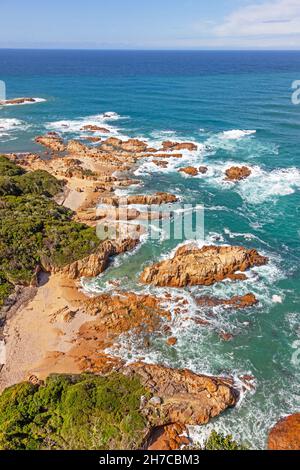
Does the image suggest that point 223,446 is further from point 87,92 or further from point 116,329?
point 87,92

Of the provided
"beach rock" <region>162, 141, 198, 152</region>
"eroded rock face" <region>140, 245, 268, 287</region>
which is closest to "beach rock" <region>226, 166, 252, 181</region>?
"beach rock" <region>162, 141, 198, 152</region>

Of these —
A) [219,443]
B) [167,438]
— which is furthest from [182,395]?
[219,443]

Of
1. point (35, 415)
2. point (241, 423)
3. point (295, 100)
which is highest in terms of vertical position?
point (295, 100)

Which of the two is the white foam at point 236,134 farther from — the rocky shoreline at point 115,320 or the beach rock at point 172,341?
the beach rock at point 172,341

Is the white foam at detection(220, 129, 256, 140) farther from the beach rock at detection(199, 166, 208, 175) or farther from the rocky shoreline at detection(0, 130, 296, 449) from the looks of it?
the rocky shoreline at detection(0, 130, 296, 449)

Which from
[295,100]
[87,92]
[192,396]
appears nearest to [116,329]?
[192,396]

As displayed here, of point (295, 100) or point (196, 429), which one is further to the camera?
point (295, 100)
